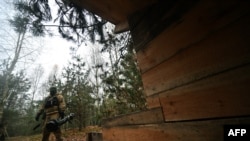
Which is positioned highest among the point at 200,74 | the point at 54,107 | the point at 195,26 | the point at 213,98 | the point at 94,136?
the point at 195,26

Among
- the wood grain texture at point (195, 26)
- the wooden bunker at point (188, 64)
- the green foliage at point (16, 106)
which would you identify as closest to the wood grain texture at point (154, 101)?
the wooden bunker at point (188, 64)

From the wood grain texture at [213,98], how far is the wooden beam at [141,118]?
114 millimetres

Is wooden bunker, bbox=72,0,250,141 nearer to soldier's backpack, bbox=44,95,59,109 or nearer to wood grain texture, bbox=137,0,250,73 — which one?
wood grain texture, bbox=137,0,250,73

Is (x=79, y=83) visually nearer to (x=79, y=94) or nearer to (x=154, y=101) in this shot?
(x=79, y=94)

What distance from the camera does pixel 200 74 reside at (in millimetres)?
1248

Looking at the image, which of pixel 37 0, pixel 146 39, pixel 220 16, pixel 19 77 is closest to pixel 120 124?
pixel 146 39

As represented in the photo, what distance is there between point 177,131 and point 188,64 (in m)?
0.49

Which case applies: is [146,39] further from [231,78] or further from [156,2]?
[231,78]

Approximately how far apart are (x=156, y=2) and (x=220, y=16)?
2.56 ft

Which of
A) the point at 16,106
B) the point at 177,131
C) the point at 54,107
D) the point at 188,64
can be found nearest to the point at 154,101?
the point at 177,131

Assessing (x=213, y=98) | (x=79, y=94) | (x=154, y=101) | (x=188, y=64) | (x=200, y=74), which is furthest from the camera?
(x=79, y=94)

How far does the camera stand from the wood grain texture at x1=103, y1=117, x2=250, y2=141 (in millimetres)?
1102

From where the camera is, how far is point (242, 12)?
0.95m

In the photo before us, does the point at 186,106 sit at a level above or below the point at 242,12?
below
